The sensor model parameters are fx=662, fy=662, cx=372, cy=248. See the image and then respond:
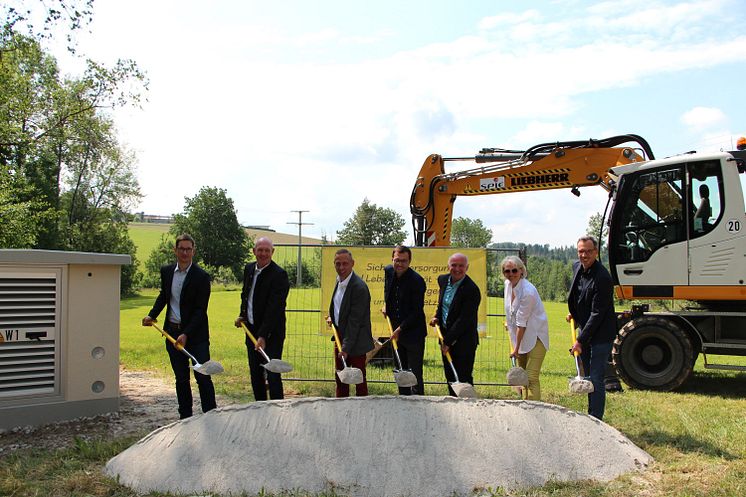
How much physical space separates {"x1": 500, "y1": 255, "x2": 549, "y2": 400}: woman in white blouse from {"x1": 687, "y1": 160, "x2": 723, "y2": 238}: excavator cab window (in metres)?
3.68

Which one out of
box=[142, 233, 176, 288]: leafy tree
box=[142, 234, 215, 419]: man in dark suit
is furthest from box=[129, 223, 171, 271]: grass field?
box=[142, 234, 215, 419]: man in dark suit

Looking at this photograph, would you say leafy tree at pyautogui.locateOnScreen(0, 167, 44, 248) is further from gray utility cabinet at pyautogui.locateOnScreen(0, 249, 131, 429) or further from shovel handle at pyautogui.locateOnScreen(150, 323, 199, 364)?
shovel handle at pyautogui.locateOnScreen(150, 323, 199, 364)

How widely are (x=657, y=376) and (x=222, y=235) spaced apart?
59.0 meters

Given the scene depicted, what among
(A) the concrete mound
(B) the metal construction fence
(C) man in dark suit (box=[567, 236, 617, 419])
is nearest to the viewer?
(A) the concrete mound

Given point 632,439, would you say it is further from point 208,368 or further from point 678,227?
point 208,368

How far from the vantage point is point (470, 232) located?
65625 millimetres

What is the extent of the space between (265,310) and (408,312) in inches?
54.9

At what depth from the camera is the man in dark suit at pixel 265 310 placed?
6367 millimetres

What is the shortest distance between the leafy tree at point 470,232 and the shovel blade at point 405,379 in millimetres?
57523

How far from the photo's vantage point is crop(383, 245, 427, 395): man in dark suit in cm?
649

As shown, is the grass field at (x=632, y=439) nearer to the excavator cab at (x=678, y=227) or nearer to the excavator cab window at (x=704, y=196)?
the excavator cab at (x=678, y=227)

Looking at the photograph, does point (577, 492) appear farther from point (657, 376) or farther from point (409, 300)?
point (657, 376)

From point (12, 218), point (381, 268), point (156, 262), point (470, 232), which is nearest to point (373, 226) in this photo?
point (470, 232)

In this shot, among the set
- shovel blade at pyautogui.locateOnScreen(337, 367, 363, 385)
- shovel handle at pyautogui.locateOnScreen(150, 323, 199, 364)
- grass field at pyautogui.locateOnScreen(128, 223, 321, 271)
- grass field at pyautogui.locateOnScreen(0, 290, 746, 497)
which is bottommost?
grass field at pyautogui.locateOnScreen(0, 290, 746, 497)
